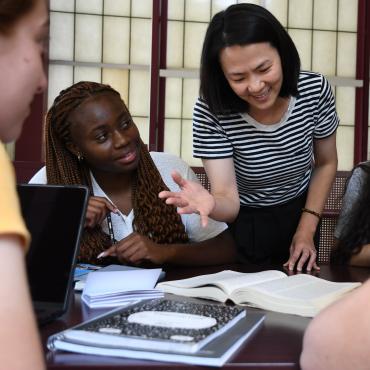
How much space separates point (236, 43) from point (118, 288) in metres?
0.77

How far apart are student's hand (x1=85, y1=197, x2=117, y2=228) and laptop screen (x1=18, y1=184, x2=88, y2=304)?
0.57 meters

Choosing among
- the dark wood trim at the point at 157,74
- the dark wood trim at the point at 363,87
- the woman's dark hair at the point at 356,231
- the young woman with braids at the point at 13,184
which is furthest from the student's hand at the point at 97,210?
the dark wood trim at the point at 363,87

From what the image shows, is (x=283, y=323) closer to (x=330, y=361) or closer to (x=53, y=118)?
(x=330, y=361)

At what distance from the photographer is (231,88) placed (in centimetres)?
171

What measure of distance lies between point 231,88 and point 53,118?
519 mm

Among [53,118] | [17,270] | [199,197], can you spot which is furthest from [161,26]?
[17,270]

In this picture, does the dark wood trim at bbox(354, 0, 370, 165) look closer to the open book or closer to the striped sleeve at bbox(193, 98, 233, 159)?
the striped sleeve at bbox(193, 98, 233, 159)

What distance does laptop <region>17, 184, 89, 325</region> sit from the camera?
3.15ft

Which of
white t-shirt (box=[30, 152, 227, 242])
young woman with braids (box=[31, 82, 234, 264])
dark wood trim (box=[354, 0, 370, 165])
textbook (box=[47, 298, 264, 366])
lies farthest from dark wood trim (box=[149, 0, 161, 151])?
textbook (box=[47, 298, 264, 366])

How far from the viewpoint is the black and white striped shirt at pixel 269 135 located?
5.70ft

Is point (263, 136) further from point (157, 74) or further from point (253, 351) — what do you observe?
A: point (157, 74)

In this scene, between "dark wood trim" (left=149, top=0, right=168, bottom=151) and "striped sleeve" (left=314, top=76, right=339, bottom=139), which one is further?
"dark wood trim" (left=149, top=0, right=168, bottom=151)

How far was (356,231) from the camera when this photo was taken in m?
1.70

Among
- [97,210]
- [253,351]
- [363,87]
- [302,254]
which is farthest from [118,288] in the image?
[363,87]
